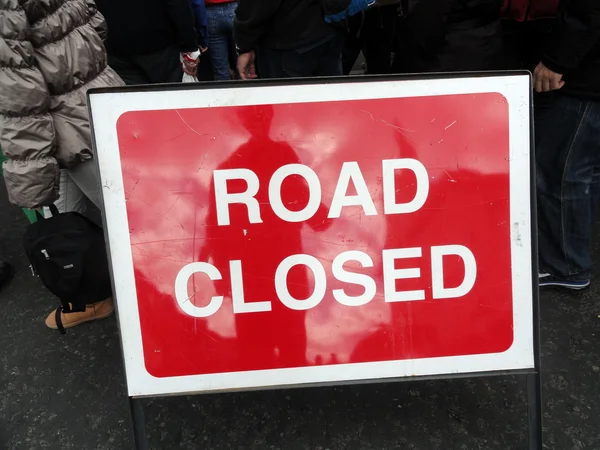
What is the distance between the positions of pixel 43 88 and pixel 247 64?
1.12 meters

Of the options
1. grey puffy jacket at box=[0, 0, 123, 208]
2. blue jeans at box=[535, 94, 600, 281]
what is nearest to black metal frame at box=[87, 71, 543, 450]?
grey puffy jacket at box=[0, 0, 123, 208]

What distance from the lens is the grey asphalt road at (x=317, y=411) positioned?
2039 millimetres

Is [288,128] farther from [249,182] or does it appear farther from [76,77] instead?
[76,77]

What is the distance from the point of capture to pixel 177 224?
169 cm

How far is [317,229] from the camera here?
5.60ft

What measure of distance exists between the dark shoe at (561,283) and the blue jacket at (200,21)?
2820mm

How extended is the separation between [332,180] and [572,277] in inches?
65.3

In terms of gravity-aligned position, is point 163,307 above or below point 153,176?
below

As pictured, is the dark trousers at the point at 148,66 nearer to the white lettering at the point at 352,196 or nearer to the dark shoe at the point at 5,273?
the dark shoe at the point at 5,273

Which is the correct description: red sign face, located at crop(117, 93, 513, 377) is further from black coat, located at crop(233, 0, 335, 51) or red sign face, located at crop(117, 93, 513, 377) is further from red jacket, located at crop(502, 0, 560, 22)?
black coat, located at crop(233, 0, 335, 51)

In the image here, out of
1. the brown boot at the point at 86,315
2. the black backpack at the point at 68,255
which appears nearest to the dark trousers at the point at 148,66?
the black backpack at the point at 68,255

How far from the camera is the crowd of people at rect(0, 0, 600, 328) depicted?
2262 mm

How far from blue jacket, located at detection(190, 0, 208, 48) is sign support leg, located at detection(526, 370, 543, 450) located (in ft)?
10.8

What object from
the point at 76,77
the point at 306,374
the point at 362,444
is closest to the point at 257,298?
the point at 306,374
